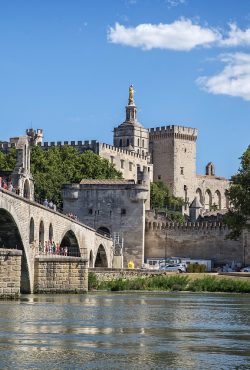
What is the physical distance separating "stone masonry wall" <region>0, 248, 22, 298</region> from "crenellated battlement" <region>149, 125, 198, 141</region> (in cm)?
10669

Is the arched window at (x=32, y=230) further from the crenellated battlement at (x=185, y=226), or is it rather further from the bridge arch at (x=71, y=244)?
the crenellated battlement at (x=185, y=226)

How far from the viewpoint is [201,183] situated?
156m

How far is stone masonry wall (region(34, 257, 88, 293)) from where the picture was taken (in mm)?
52031

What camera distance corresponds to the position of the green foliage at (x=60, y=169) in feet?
320

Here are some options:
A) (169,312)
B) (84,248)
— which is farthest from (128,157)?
(169,312)

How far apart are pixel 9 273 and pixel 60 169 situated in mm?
58312

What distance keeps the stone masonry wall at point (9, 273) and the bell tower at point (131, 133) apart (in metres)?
103

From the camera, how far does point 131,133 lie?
493 ft

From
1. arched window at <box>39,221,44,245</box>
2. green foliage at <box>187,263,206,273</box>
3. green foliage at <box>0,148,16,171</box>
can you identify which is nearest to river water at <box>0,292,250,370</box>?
arched window at <box>39,221,44,245</box>

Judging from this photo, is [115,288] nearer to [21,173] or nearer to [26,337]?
[21,173]

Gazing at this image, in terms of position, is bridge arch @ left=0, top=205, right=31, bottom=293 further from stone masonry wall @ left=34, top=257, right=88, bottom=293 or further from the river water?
the river water

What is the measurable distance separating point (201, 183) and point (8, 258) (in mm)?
112103

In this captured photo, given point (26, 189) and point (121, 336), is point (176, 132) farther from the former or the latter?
point (121, 336)

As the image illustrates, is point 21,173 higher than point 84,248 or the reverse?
higher
